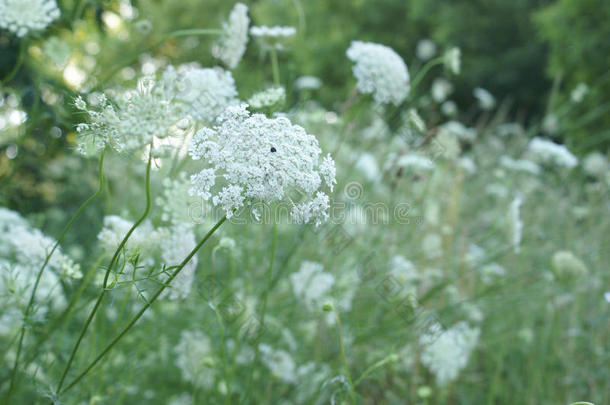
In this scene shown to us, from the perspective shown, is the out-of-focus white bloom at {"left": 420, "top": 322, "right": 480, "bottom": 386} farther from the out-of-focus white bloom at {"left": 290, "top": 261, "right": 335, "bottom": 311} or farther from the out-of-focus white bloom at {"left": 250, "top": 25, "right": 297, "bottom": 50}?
the out-of-focus white bloom at {"left": 250, "top": 25, "right": 297, "bottom": 50}

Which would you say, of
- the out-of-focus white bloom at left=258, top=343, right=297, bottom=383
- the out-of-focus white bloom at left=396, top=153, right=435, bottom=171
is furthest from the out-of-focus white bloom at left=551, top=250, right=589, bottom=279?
the out-of-focus white bloom at left=258, top=343, right=297, bottom=383

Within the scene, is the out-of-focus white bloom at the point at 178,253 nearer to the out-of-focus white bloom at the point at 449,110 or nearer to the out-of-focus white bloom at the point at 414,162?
the out-of-focus white bloom at the point at 414,162

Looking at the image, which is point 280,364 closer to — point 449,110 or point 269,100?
point 269,100

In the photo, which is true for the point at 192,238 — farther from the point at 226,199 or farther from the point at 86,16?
the point at 86,16

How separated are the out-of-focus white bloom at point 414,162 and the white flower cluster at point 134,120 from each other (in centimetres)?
Answer: 157

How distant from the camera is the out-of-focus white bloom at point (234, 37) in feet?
6.42

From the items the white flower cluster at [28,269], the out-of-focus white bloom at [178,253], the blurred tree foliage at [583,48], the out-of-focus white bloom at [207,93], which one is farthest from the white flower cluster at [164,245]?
the blurred tree foliage at [583,48]

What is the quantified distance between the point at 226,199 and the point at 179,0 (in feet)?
62.2

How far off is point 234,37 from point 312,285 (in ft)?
4.02

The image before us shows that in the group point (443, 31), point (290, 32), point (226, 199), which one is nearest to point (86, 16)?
point (290, 32)

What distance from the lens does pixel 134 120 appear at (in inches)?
44.7

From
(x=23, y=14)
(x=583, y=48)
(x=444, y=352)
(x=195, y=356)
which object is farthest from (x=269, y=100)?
(x=583, y=48)

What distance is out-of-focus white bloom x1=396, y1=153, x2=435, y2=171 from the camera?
252cm

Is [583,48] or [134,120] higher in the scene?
[583,48]
